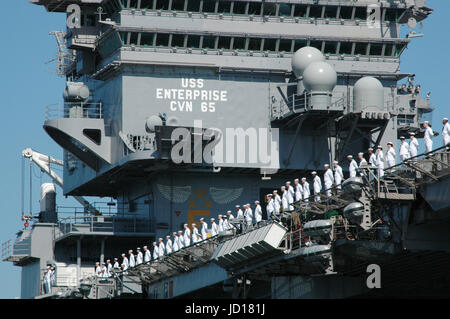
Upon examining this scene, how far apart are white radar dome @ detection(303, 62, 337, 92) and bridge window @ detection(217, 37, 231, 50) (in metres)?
5.22

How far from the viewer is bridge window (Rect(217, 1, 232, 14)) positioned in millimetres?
62438

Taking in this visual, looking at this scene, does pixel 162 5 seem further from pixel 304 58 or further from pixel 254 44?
pixel 304 58

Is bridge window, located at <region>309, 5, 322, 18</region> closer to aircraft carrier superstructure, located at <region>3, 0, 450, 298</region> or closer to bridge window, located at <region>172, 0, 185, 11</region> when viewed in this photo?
aircraft carrier superstructure, located at <region>3, 0, 450, 298</region>

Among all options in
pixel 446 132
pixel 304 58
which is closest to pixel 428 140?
pixel 446 132

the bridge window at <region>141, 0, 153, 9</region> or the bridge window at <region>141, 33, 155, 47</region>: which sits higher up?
the bridge window at <region>141, 0, 153, 9</region>

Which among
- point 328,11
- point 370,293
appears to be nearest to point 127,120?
point 328,11

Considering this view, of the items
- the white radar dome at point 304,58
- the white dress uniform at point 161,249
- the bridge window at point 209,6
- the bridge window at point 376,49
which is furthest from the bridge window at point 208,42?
the white dress uniform at point 161,249

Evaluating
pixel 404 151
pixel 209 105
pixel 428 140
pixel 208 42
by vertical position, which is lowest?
pixel 404 151

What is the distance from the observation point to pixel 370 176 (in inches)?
1639

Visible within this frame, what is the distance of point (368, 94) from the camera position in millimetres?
59906

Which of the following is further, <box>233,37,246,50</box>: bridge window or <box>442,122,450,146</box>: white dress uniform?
<box>233,37,246,50</box>: bridge window

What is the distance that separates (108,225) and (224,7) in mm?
13933

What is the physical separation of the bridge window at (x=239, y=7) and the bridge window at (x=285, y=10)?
1971mm

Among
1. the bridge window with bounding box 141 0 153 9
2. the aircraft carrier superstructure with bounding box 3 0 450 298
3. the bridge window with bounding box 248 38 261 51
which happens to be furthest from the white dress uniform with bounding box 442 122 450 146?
the bridge window with bounding box 141 0 153 9
